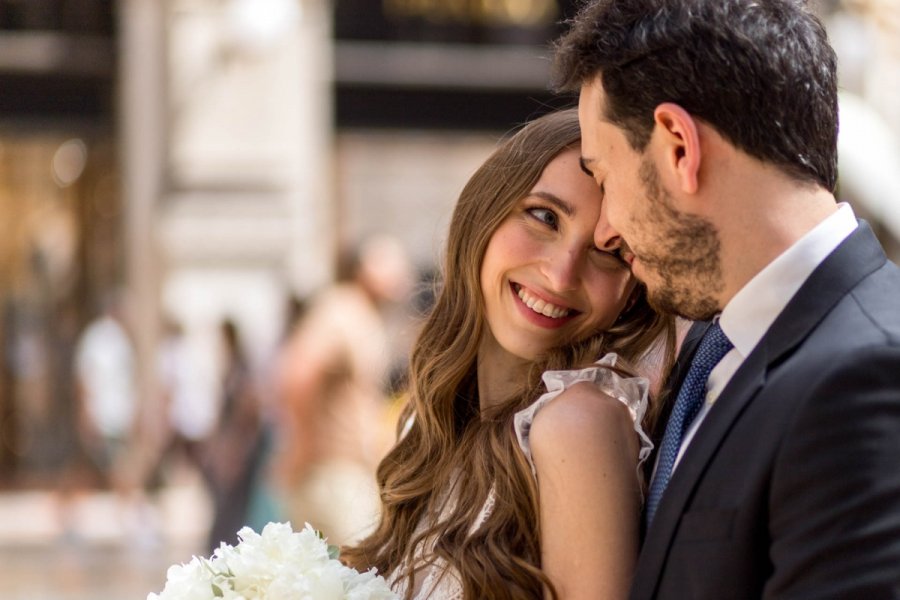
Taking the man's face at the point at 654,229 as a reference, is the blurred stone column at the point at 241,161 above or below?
below

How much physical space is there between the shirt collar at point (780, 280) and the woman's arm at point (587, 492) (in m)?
0.48

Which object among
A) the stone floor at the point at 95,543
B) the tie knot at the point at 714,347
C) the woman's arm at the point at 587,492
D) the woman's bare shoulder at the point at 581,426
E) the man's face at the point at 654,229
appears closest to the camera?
the man's face at the point at 654,229

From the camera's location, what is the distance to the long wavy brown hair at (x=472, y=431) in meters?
2.74

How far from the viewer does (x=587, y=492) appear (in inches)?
102

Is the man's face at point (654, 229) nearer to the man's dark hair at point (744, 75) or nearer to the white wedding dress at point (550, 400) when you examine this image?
the man's dark hair at point (744, 75)

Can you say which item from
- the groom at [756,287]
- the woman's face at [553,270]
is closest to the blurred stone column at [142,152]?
the woman's face at [553,270]

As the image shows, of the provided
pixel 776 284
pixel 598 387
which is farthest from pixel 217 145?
pixel 776 284

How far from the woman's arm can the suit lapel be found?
0.31 meters

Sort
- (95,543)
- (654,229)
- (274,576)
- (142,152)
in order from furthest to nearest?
(142,152) < (95,543) < (274,576) < (654,229)

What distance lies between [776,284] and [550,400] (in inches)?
27.6

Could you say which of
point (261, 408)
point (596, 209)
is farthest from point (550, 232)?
point (261, 408)

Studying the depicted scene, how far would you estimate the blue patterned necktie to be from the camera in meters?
2.43

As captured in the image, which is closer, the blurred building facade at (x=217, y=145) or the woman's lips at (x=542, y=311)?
the woman's lips at (x=542, y=311)

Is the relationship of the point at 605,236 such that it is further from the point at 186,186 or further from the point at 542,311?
the point at 186,186
